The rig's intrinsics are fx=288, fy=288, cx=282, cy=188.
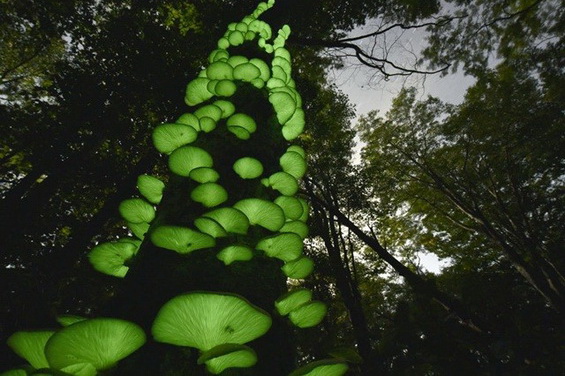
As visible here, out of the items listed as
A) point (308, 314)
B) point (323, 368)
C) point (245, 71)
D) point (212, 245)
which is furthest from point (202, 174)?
point (245, 71)

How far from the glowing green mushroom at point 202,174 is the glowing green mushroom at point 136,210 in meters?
0.26

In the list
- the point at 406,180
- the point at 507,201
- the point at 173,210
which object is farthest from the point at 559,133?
the point at 173,210

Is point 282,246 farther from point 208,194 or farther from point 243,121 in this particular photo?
point 243,121

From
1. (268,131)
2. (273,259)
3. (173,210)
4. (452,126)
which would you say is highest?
(452,126)

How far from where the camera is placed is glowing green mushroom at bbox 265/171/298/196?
4.27 feet

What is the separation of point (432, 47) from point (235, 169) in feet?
37.2

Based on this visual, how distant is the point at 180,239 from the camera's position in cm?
83

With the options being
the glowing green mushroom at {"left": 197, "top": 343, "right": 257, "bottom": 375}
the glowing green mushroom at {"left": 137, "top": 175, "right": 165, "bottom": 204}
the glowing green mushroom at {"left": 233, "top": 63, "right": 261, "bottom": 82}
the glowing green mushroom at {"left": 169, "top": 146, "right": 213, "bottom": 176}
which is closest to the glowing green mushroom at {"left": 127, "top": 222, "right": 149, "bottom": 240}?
the glowing green mushroom at {"left": 137, "top": 175, "right": 165, "bottom": 204}

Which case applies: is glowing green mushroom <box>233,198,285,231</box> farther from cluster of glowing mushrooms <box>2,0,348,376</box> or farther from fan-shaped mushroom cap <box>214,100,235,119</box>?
fan-shaped mushroom cap <box>214,100,235,119</box>

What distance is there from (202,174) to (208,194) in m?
0.12

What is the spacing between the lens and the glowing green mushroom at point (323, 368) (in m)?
0.58

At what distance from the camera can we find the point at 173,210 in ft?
3.54

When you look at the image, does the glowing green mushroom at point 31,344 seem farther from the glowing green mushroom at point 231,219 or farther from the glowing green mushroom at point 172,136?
the glowing green mushroom at point 172,136

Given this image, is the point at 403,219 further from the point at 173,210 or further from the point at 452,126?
the point at 173,210
